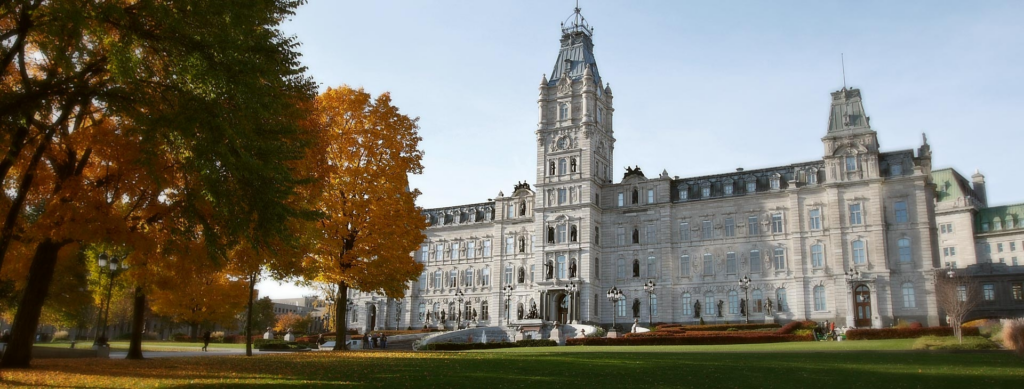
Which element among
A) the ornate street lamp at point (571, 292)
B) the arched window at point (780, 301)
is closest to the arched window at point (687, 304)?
the arched window at point (780, 301)

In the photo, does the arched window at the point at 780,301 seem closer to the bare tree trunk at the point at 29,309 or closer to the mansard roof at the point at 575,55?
the mansard roof at the point at 575,55

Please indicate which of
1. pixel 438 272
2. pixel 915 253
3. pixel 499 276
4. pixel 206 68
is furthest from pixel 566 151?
pixel 206 68

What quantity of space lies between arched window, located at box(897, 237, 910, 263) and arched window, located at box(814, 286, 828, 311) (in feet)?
22.2

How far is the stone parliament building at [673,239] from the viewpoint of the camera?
5934 centimetres

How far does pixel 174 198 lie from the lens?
19891 millimetres

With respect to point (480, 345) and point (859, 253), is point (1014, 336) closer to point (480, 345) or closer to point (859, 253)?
point (480, 345)

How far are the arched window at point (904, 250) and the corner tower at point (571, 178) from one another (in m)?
27.2

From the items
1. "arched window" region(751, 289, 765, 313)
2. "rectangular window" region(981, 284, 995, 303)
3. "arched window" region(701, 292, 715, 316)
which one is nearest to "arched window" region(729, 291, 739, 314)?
"arched window" region(751, 289, 765, 313)

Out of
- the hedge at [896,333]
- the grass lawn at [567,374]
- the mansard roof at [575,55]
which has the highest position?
the mansard roof at [575,55]

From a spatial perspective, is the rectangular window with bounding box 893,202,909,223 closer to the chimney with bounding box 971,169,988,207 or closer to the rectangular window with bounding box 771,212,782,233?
the rectangular window with bounding box 771,212,782,233

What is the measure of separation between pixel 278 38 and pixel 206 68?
4006 millimetres

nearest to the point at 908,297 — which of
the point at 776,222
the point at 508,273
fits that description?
the point at 776,222

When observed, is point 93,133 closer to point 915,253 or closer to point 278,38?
point 278,38

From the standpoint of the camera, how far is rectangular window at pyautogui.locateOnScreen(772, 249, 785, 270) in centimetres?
6391
